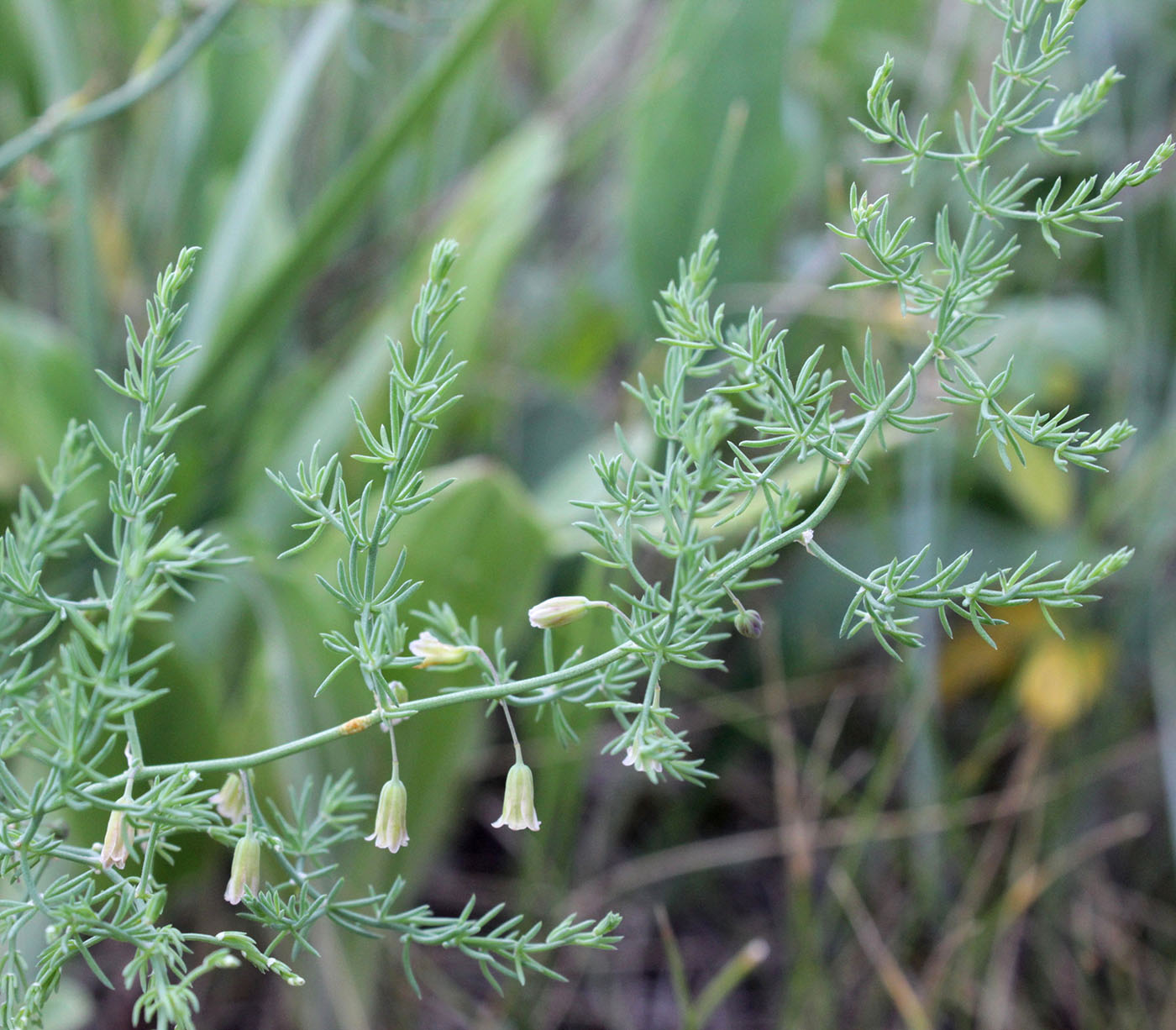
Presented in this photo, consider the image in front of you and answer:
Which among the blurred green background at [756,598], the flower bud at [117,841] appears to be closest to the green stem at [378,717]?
the flower bud at [117,841]

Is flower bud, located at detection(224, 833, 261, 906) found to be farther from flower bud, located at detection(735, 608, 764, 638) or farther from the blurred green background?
the blurred green background

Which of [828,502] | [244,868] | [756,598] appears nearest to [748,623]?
[828,502]

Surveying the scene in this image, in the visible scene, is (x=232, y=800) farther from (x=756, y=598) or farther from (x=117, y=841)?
(x=756, y=598)

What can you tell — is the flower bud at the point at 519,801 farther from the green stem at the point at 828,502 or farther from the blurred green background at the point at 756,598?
the blurred green background at the point at 756,598

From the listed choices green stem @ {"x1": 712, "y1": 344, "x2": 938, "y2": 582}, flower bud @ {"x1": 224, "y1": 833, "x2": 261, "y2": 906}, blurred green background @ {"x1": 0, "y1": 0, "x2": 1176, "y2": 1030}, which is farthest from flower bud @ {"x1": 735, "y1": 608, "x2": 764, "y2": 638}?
blurred green background @ {"x1": 0, "y1": 0, "x2": 1176, "y2": 1030}

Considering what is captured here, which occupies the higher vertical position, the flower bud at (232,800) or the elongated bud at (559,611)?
the elongated bud at (559,611)

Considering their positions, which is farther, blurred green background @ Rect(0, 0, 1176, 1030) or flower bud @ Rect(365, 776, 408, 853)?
blurred green background @ Rect(0, 0, 1176, 1030)
